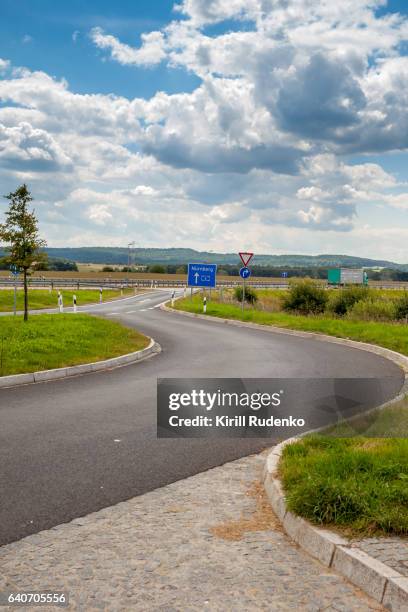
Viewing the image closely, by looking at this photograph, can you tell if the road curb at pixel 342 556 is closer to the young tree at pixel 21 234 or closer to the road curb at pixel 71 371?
the road curb at pixel 71 371

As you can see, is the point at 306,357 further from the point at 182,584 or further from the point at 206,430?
the point at 182,584

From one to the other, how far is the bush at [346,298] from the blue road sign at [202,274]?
8.70 meters

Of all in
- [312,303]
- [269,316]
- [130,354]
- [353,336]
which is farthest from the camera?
[312,303]

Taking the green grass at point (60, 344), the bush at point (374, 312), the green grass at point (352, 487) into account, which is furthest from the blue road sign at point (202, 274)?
the green grass at point (352, 487)

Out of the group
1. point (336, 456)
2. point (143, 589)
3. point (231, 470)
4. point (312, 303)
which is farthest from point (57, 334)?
point (312, 303)

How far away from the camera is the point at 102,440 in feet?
24.4

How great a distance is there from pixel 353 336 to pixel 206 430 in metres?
13.0

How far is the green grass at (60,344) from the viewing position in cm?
1285

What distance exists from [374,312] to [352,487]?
23.3 metres

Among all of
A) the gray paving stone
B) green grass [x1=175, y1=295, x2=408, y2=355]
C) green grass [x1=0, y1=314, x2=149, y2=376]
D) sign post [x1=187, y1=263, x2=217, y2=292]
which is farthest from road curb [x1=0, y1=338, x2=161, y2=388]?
sign post [x1=187, y1=263, x2=217, y2=292]

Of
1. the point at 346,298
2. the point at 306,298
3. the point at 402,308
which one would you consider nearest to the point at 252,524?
the point at 402,308

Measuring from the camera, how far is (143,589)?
3791 mm

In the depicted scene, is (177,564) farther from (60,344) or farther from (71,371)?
(60,344)

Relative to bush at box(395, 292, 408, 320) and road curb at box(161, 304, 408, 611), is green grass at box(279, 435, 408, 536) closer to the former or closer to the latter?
road curb at box(161, 304, 408, 611)
